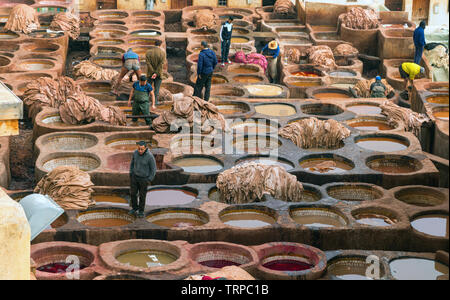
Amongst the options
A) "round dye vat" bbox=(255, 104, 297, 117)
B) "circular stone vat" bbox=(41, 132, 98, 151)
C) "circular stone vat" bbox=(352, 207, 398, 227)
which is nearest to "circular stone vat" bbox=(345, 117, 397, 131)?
"round dye vat" bbox=(255, 104, 297, 117)

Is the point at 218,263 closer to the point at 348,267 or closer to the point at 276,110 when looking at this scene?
the point at 348,267

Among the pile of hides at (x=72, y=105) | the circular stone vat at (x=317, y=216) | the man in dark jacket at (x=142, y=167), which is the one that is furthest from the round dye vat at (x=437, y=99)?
the man in dark jacket at (x=142, y=167)

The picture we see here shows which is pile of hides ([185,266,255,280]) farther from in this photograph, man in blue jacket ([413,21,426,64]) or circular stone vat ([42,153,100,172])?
man in blue jacket ([413,21,426,64])

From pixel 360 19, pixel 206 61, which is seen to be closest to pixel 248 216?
pixel 206 61

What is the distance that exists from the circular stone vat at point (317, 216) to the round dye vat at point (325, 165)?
221 cm

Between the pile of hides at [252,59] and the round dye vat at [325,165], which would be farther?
the pile of hides at [252,59]

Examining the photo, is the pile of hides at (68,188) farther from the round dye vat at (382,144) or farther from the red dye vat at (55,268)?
the round dye vat at (382,144)

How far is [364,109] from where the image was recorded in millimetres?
24188

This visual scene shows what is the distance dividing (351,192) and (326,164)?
1539 millimetres

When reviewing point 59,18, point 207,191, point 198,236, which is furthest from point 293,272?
point 59,18

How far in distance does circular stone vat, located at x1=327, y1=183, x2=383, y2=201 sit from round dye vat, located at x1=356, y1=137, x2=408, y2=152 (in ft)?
8.09

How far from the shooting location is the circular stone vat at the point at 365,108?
2390 cm

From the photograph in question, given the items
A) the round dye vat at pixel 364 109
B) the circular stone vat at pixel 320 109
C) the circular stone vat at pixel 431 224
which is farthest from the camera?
the circular stone vat at pixel 320 109

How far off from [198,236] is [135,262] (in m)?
1.67
